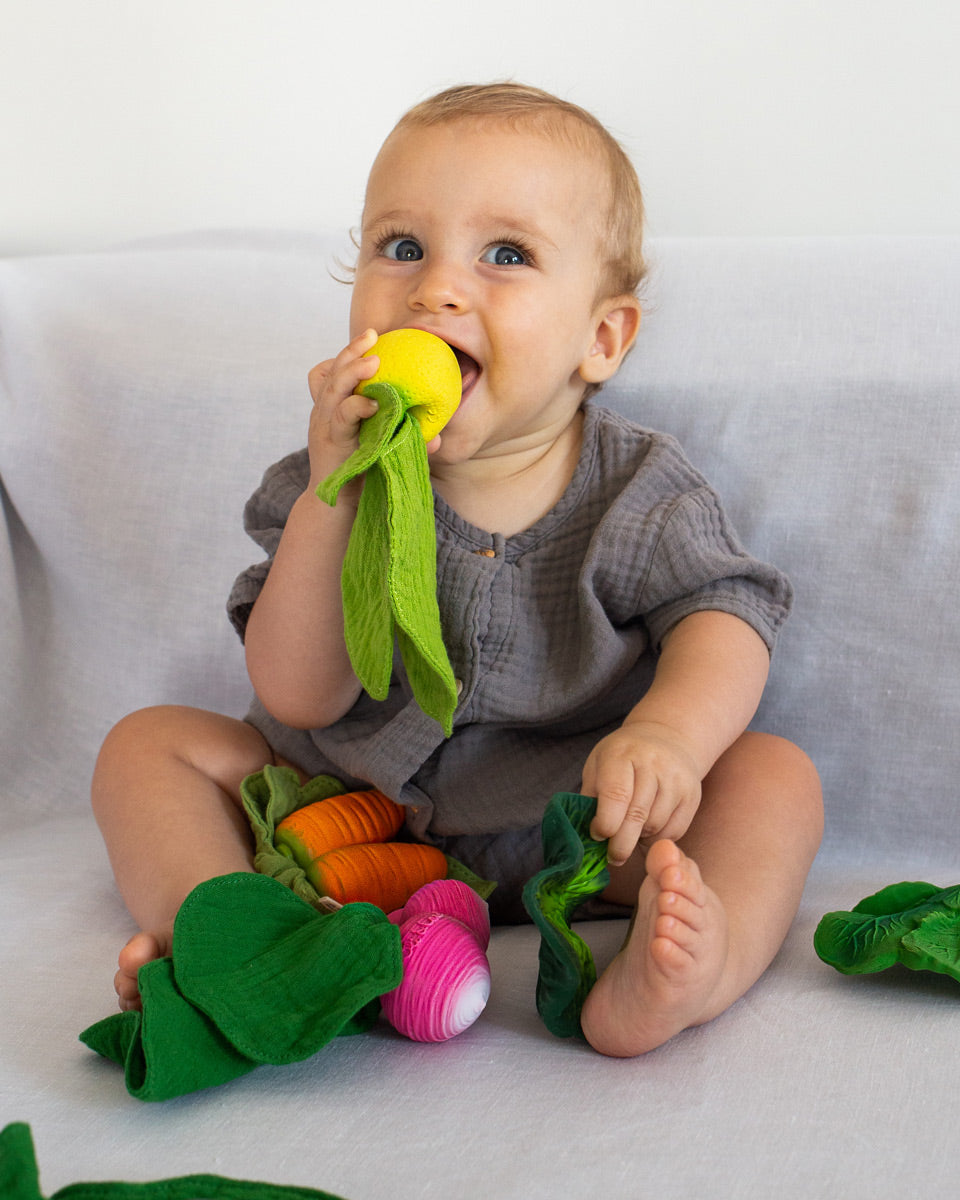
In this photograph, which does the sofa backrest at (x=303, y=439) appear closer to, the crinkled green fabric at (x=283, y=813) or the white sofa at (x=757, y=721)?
the white sofa at (x=757, y=721)

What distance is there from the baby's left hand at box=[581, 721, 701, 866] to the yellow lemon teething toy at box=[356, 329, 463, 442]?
9.3 inches

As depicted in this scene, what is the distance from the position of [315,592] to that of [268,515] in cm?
15

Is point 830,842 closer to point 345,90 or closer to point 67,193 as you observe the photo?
point 345,90

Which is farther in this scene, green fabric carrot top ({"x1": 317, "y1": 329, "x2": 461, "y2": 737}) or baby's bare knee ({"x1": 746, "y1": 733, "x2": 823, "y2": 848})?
baby's bare knee ({"x1": 746, "y1": 733, "x2": 823, "y2": 848})

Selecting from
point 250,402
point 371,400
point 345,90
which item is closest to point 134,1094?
point 371,400

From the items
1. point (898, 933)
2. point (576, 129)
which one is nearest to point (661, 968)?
point (898, 933)

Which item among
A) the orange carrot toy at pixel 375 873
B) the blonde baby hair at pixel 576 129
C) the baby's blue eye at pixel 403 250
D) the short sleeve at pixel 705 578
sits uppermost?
the blonde baby hair at pixel 576 129

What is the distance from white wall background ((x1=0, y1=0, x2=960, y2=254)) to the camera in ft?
4.23

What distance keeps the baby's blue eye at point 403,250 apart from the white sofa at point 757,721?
0.26 metres

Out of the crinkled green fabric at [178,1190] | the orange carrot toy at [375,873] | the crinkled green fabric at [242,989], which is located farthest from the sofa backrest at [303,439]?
the crinkled green fabric at [178,1190]

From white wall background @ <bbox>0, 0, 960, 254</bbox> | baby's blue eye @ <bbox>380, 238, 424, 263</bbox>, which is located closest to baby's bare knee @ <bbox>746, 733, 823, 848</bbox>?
baby's blue eye @ <bbox>380, 238, 424, 263</bbox>

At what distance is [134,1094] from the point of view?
0.61 meters

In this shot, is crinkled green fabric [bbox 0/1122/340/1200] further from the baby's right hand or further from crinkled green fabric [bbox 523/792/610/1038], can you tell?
the baby's right hand

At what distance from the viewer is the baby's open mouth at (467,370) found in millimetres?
866
